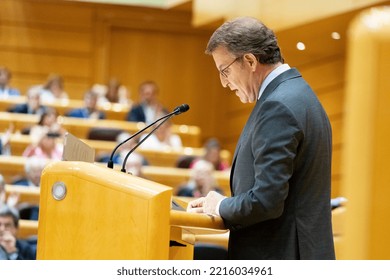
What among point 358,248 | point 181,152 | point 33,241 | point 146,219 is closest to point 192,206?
point 146,219

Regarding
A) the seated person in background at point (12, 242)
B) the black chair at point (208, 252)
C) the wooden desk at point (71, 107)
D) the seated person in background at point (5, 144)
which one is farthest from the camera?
A: the wooden desk at point (71, 107)

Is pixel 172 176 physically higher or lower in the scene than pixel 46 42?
lower

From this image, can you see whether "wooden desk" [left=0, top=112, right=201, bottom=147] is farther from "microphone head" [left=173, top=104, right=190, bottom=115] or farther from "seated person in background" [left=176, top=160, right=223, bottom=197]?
"microphone head" [left=173, top=104, right=190, bottom=115]

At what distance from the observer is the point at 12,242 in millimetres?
3066

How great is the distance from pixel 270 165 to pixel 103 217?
31cm

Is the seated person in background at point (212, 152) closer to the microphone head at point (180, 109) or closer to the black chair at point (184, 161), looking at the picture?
the black chair at point (184, 161)

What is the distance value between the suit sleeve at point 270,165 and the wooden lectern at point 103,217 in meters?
0.08

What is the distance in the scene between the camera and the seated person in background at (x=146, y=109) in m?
6.33

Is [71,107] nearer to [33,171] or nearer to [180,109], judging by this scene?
[33,171]

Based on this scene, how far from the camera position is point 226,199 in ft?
5.07

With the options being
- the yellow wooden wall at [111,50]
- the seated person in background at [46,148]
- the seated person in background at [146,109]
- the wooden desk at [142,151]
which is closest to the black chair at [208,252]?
the seated person in background at [46,148]

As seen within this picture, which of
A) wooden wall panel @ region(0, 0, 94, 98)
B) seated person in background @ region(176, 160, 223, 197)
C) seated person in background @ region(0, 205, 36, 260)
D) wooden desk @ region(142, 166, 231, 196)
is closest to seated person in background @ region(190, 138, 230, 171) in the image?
wooden desk @ region(142, 166, 231, 196)

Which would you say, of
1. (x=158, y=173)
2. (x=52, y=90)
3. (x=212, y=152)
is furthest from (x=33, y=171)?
(x=52, y=90)
